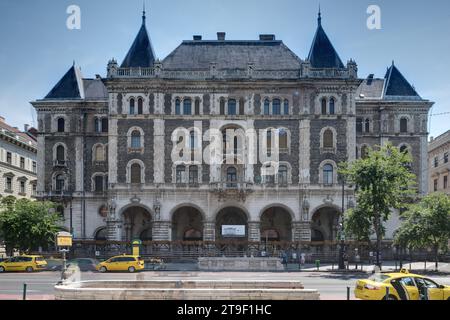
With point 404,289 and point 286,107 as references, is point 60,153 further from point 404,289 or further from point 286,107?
point 404,289

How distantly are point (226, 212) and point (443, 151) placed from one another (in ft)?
91.9

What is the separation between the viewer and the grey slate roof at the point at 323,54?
4794 cm

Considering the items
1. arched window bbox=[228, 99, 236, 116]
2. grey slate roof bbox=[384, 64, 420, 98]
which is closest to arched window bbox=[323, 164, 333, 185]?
arched window bbox=[228, 99, 236, 116]

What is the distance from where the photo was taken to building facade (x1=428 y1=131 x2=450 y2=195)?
2086 inches

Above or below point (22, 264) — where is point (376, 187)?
above

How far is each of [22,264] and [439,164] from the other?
1851 inches

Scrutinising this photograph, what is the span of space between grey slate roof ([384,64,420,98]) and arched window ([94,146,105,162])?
106 ft

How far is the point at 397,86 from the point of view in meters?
51.8

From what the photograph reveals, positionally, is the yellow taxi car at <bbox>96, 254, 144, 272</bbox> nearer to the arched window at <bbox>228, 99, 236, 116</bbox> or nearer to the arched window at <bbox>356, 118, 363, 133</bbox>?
the arched window at <bbox>228, 99, 236, 116</bbox>

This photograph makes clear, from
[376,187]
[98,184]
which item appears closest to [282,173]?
[376,187]

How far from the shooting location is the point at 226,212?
4781 cm
